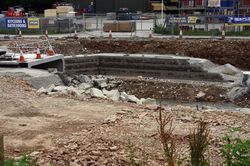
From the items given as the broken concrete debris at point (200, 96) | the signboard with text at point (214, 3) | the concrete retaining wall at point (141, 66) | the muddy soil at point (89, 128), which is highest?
the signboard with text at point (214, 3)

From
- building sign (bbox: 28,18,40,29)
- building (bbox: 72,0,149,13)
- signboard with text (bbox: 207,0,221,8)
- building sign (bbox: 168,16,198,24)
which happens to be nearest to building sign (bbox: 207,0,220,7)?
signboard with text (bbox: 207,0,221,8)

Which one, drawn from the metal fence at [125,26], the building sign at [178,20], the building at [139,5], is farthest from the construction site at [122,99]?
the building at [139,5]

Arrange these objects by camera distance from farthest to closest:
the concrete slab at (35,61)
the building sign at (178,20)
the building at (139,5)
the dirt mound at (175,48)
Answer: the building at (139,5), the building sign at (178,20), the dirt mound at (175,48), the concrete slab at (35,61)

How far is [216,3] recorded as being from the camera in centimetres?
3741

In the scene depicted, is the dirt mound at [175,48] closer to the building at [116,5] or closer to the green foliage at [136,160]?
the green foliage at [136,160]

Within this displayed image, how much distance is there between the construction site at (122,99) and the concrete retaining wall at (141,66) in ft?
0.19

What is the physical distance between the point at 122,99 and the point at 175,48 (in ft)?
37.7

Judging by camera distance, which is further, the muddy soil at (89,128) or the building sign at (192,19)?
the building sign at (192,19)

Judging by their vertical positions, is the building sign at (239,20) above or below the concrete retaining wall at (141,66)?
above

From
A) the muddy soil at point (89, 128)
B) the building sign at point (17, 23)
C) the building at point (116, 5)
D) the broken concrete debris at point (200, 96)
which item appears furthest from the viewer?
the building at point (116, 5)

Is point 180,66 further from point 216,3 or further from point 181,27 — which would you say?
point 216,3

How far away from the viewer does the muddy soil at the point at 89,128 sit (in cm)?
782

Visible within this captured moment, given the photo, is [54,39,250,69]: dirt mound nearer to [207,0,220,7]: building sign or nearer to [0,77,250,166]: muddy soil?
[207,0,220,7]: building sign

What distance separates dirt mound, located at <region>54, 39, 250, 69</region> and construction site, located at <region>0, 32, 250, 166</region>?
60mm
